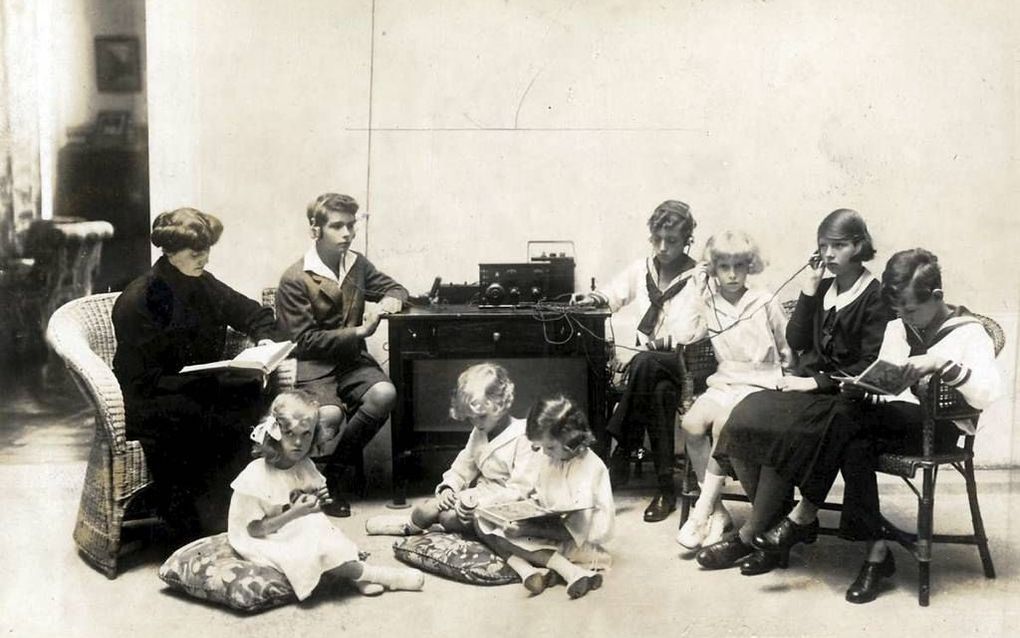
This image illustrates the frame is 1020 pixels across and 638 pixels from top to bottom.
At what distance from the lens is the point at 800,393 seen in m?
2.73

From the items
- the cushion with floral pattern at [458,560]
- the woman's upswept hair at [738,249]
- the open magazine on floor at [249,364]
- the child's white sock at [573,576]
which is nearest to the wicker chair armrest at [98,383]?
the open magazine on floor at [249,364]

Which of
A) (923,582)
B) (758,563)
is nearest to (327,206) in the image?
(758,563)

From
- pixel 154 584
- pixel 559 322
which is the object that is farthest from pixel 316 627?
pixel 559 322

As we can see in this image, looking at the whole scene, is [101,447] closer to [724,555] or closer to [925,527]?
[724,555]

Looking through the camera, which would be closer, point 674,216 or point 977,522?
point 977,522

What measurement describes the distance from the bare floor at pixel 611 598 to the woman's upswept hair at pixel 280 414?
34cm

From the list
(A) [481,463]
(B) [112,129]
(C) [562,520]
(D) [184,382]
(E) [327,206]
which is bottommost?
(C) [562,520]

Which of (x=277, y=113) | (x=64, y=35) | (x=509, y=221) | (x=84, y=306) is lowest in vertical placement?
(x=84, y=306)

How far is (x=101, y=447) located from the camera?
265 centimetres

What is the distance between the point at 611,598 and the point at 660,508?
1.24 ft

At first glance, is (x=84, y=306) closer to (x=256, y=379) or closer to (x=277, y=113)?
(x=256, y=379)

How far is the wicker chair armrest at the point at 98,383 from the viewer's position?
2.62 m

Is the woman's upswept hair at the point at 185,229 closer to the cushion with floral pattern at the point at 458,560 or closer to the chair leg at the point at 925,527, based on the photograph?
the cushion with floral pattern at the point at 458,560

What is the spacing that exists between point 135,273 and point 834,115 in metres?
2.24
